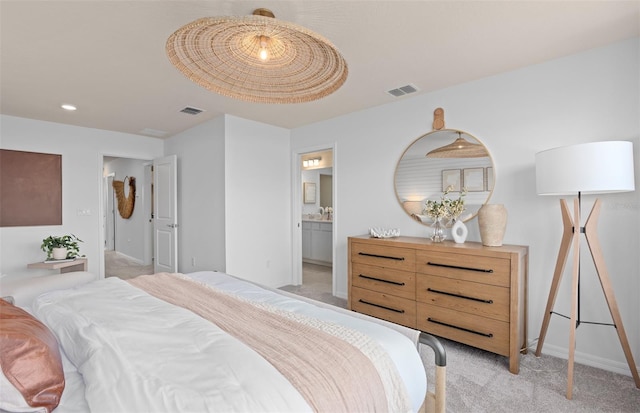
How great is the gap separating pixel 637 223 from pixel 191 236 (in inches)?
190

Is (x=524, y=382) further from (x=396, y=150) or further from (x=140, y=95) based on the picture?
(x=140, y=95)

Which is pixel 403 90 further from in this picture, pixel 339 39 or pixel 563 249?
pixel 563 249

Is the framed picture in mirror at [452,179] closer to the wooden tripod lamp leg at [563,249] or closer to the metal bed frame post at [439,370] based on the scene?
the wooden tripod lamp leg at [563,249]

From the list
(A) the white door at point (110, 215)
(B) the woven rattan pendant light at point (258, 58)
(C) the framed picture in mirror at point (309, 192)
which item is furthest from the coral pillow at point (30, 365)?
(A) the white door at point (110, 215)

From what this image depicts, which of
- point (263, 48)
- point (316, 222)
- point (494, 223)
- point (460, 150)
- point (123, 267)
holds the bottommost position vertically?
point (123, 267)

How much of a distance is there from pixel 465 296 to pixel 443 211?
0.81m

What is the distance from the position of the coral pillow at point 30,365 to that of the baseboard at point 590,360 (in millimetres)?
3112

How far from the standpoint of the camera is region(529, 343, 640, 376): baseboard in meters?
2.23

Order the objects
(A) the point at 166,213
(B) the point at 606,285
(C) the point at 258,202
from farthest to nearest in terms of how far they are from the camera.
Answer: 1. (A) the point at 166,213
2. (C) the point at 258,202
3. (B) the point at 606,285

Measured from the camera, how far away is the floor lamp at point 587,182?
193 cm

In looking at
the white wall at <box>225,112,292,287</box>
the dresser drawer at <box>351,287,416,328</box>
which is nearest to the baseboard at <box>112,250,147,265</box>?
the white wall at <box>225,112,292,287</box>

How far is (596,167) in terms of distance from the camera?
194 cm

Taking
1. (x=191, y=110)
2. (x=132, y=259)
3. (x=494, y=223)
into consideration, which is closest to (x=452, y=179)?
(x=494, y=223)

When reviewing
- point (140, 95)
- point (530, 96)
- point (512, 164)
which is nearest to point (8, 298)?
point (140, 95)
